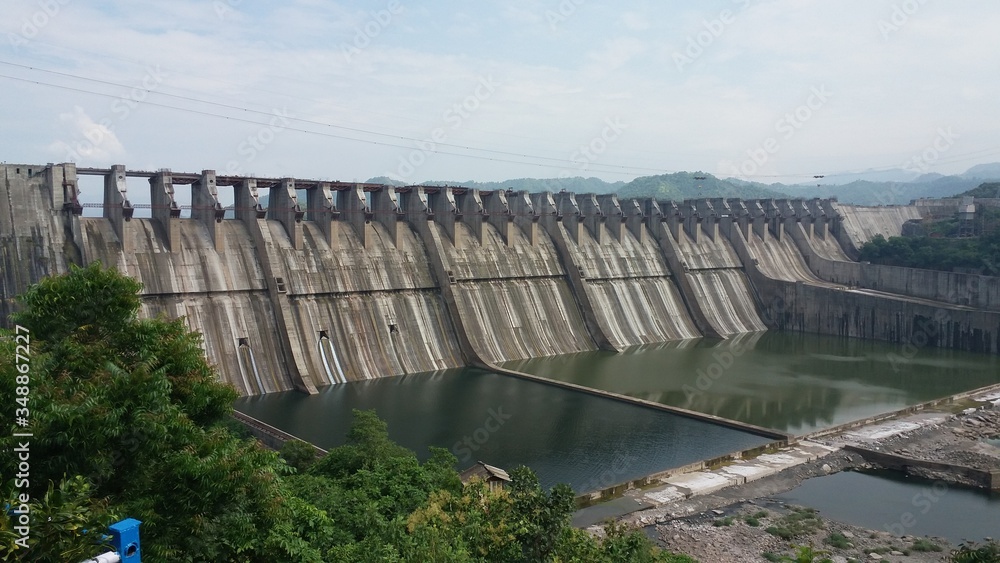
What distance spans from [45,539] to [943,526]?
1919 cm

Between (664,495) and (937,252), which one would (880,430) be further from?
(937,252)

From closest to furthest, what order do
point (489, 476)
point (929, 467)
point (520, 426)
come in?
point (489, 476) < point (929, 467) < point (520, 426)

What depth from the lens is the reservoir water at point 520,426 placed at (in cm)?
2103

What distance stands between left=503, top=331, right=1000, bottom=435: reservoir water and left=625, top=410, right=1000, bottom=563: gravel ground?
195 inches

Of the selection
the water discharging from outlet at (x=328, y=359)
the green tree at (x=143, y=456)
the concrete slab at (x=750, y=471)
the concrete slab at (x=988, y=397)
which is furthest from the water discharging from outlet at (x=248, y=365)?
the concrete slab at (x=988, y=397)

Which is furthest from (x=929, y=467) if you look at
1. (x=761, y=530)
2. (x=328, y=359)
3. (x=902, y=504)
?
(x=328, y=359)

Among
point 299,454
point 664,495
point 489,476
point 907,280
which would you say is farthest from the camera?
point 907,280

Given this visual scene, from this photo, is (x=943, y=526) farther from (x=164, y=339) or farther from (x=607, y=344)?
(x=607, y=344)

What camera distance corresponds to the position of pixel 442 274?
35188 mm

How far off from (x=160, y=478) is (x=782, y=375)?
30.5 meters

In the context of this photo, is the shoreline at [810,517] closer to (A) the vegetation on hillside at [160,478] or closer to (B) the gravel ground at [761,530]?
(B) the gravel ground at [761,530]

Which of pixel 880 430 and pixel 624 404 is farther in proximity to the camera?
pixel 624 404

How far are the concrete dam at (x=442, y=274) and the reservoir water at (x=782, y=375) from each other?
2.02 metres

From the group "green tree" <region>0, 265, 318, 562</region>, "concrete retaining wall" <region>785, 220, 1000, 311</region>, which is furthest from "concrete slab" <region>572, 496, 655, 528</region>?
"concrete retaining wall" <region>785, 220, 1000, 311</region>
